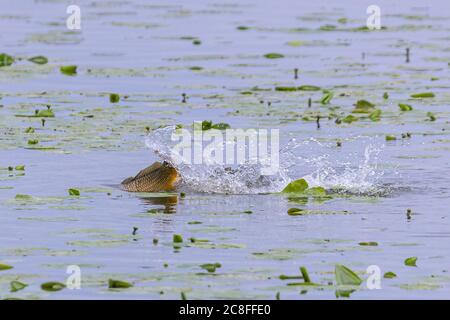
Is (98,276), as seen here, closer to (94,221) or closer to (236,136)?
(94,221)

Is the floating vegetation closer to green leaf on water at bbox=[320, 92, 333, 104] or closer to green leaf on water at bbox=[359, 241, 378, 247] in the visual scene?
green leaf on water at bbox=[320, 92, 333, 104]

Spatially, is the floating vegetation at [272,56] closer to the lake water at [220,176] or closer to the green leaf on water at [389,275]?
the lake water at [220,176]

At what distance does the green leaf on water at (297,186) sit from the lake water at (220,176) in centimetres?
13

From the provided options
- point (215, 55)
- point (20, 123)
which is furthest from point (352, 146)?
point (215, 55)

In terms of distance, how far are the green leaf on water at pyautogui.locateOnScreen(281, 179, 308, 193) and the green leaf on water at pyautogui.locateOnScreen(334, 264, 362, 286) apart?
313 cm

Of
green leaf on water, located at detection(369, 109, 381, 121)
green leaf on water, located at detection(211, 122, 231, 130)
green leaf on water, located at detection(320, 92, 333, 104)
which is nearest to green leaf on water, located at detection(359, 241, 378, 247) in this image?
green leaf on water, located at detection(211, 122, 231, 130)

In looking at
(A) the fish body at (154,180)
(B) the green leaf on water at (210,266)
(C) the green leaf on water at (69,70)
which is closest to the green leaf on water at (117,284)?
(B) the green leaf on water at (210,266)

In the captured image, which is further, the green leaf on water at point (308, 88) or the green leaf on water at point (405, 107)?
A: the green leaf on water at point (308, 88)

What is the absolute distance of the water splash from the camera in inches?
504

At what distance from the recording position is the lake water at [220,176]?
32.1ft

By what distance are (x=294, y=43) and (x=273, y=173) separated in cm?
1074

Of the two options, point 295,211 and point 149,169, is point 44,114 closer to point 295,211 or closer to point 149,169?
point 149,169

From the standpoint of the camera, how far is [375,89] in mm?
18812

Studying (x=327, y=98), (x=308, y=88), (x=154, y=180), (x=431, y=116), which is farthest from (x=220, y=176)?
(x=308, y=88)
